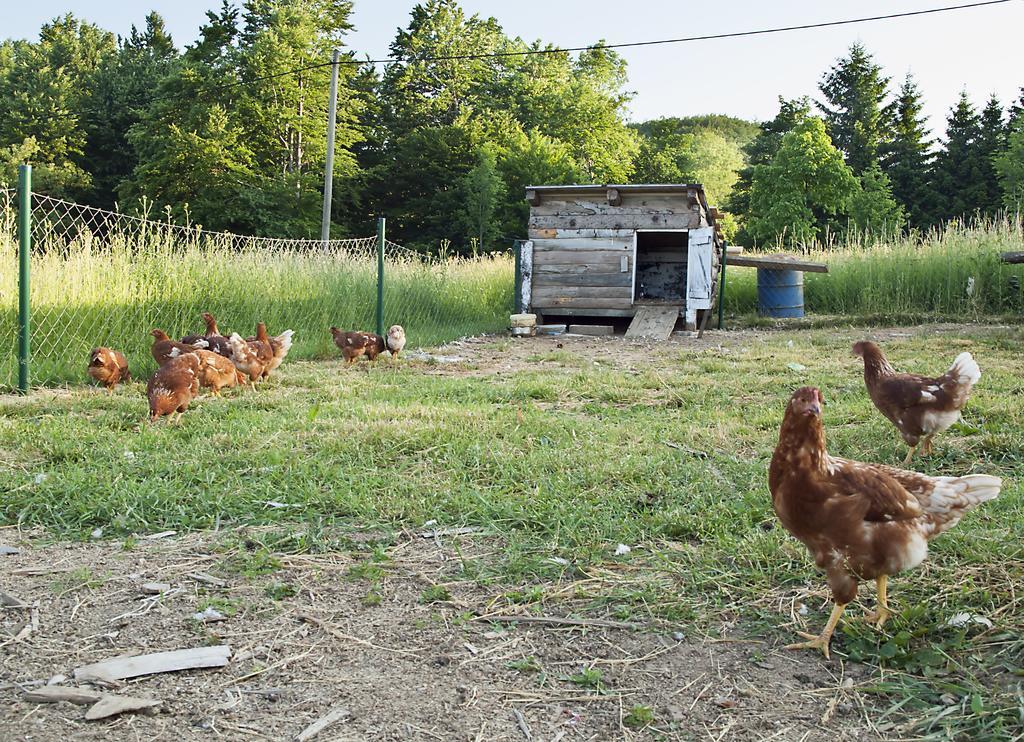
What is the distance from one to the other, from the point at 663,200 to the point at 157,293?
8.25 metres

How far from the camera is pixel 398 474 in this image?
13.3 ft

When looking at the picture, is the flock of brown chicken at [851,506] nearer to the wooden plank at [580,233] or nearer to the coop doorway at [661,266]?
the wooden plank at [580,233]

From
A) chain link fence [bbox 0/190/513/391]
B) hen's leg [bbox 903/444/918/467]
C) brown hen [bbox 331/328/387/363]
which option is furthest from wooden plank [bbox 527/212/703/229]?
hen's leg [bbox 903/444/918/467]

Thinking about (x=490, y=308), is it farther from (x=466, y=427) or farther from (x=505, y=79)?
(x=505, y=79)

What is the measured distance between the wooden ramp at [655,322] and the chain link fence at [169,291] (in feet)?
7.59

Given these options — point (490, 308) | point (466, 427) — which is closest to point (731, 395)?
point (466, 427)

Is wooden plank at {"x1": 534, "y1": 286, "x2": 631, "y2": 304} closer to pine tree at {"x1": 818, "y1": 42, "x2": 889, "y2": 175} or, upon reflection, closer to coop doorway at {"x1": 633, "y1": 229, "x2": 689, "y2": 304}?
coop doorway at {"x1": 633, "y1": 229, "x2": 689, "y2": 304}

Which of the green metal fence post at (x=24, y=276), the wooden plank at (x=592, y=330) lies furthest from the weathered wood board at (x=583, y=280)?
the green metal fence post at (x=24, y=276)

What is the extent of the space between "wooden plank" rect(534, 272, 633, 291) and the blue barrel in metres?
2.90

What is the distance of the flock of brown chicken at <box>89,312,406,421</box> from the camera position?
523 centimetres

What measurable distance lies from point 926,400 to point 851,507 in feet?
6.78

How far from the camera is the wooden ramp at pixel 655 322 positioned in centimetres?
1261

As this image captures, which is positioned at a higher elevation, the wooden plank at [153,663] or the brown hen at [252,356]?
the brown hen at [252,356]

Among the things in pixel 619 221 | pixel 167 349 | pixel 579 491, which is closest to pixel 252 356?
pixel 167 349
